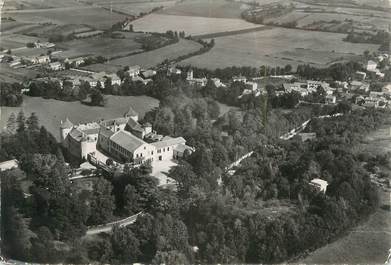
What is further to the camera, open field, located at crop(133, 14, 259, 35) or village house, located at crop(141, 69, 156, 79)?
village house, located at crop(141, 69, 156, 79)

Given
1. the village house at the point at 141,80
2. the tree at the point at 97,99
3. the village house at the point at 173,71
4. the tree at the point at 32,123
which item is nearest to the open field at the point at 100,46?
the village house at the point at 141,80

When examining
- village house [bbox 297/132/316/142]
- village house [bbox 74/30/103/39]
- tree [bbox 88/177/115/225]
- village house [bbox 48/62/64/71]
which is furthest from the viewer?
village house [bbox 48/62/64/71]

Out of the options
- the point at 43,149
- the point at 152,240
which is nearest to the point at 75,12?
the point at 43,149

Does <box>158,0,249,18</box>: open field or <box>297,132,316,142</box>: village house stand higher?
<box>158,0,249,18</box>: open field

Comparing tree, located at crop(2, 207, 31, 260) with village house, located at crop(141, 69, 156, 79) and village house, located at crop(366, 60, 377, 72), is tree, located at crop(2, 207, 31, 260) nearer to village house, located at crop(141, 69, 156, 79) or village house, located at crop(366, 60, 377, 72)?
village house, located at crop(141, 69, 156, 79)

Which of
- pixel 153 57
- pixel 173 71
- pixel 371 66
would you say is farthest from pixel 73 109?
pixel 371 66

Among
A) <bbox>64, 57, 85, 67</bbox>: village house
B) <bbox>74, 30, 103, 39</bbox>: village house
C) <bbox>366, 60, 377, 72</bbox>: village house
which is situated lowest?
<bbox>64, 57, 85, 67</bbox>: village house

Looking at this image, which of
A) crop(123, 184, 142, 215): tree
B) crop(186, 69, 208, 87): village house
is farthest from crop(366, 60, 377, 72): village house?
crop(123, 184, 142, 215): tree

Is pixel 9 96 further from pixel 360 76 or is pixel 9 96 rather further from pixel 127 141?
pixel 360 76
